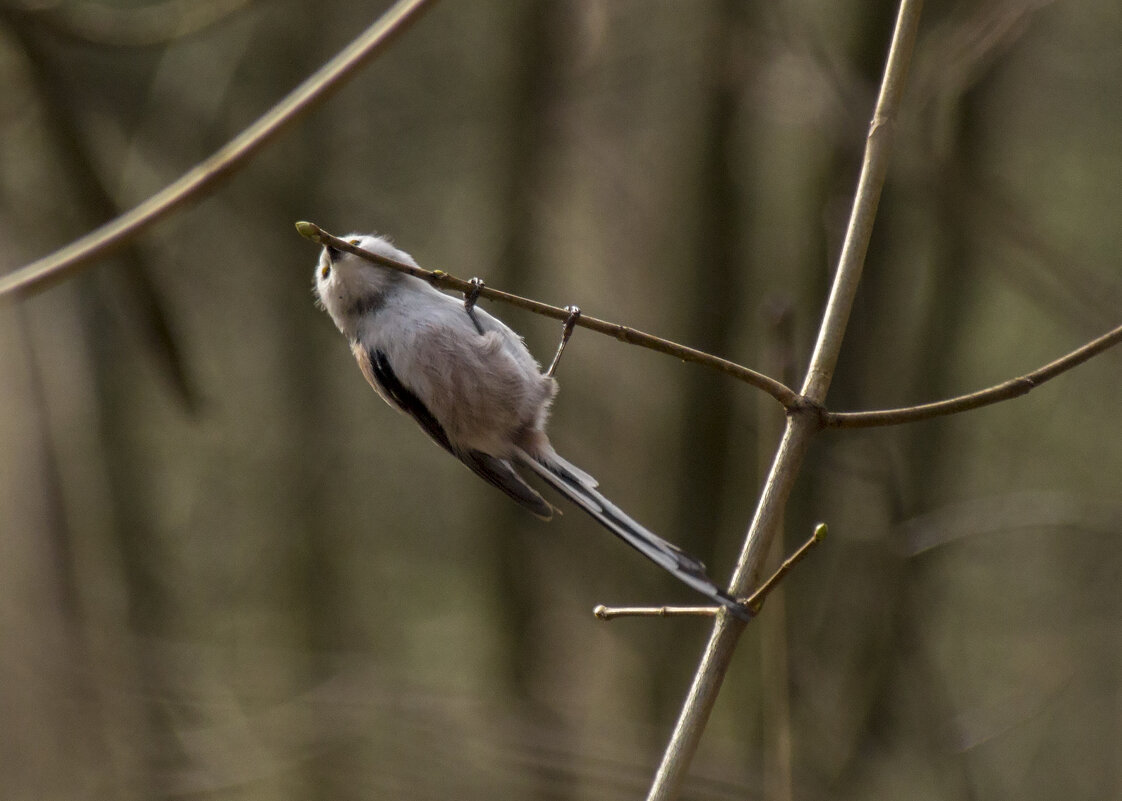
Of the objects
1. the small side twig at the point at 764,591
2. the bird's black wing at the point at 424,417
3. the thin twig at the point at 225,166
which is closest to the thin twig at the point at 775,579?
the small side twig at the point at 764,591

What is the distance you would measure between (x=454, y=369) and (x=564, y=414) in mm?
3585

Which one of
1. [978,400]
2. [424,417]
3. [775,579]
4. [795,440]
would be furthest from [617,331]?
[424,417]

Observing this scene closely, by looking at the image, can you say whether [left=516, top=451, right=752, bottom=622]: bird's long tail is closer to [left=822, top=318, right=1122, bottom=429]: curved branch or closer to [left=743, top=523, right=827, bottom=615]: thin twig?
[left=743, top=523, right=827, bottom=615]: thin twig

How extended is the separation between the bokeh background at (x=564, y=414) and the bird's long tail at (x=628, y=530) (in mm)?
516

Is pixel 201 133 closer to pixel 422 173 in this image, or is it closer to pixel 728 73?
pixel 422 173

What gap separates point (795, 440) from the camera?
1.59 m

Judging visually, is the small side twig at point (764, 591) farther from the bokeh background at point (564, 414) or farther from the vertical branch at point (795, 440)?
the bokeh background at point (564, 414)

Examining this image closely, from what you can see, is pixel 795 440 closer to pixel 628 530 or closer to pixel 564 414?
pixel 628 530

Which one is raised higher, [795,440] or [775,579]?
[795,440]

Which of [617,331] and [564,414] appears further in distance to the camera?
[564,414]

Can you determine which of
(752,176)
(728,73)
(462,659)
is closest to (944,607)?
(752,176)

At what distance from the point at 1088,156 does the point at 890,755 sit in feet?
14.1

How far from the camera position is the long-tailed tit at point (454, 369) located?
2.95 m

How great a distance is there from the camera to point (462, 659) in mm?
8648
